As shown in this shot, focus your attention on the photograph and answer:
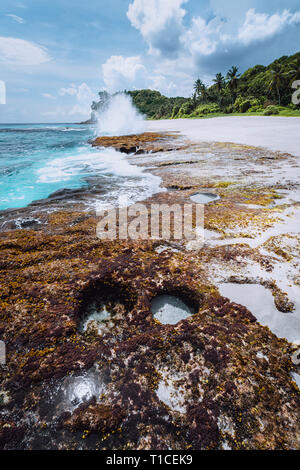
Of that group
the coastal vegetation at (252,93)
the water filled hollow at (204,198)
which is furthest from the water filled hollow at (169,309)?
the coastal vegetation at (252,93)

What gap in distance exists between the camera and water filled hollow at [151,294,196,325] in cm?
325

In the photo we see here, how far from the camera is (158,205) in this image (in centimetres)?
715

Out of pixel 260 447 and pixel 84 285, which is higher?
pixel 84 285

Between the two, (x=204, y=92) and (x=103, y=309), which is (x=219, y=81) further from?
(x=103, y=309)

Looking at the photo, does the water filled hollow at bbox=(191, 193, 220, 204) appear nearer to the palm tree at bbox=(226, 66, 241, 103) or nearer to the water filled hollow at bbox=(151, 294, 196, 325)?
the water filled hollow at bbox=(151, 294, 196, 325)

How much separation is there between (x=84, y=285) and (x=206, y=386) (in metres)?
2.19

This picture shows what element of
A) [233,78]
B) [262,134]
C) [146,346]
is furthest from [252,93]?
[146,346]

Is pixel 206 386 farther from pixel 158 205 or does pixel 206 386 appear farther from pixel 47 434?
pixel 158 205

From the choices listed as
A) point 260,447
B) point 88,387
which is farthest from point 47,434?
point 260,447

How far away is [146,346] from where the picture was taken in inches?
106

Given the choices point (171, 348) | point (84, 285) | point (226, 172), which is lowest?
point (171, 348)

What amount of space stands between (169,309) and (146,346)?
836 millimetres
